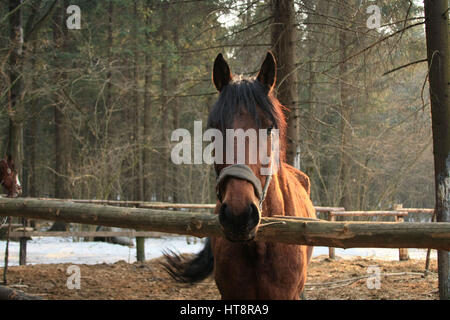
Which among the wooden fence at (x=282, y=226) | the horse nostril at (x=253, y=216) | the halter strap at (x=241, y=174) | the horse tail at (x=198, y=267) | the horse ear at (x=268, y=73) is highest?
the horse ear at (x=268, y=73)

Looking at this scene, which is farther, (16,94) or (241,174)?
(16,94)

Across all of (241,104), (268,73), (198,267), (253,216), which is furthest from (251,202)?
(198,267)

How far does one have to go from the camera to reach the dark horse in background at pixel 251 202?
217cm

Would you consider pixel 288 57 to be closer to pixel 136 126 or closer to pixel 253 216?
pixel 253 216

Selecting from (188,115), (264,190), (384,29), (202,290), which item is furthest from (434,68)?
(188,115)

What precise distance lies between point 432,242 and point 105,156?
11404mm

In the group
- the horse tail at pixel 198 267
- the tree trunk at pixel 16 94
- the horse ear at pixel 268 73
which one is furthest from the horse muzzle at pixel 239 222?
the tree trunk at pixel 16 94

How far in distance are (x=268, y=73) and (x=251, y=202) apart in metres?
1.17

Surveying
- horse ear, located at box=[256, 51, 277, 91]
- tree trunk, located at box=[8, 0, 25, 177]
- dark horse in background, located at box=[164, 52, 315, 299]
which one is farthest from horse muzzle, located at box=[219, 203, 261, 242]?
tree trunk, located at box=[8, 0, 25, 177]

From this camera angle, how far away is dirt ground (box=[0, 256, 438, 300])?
6.30 metres

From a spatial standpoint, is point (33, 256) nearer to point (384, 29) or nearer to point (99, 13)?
point (99, 13)

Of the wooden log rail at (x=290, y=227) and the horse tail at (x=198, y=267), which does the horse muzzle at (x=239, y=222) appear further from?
the horse tail at (x=198, y=267)

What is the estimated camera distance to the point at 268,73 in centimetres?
294

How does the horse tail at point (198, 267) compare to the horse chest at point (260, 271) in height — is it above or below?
below
